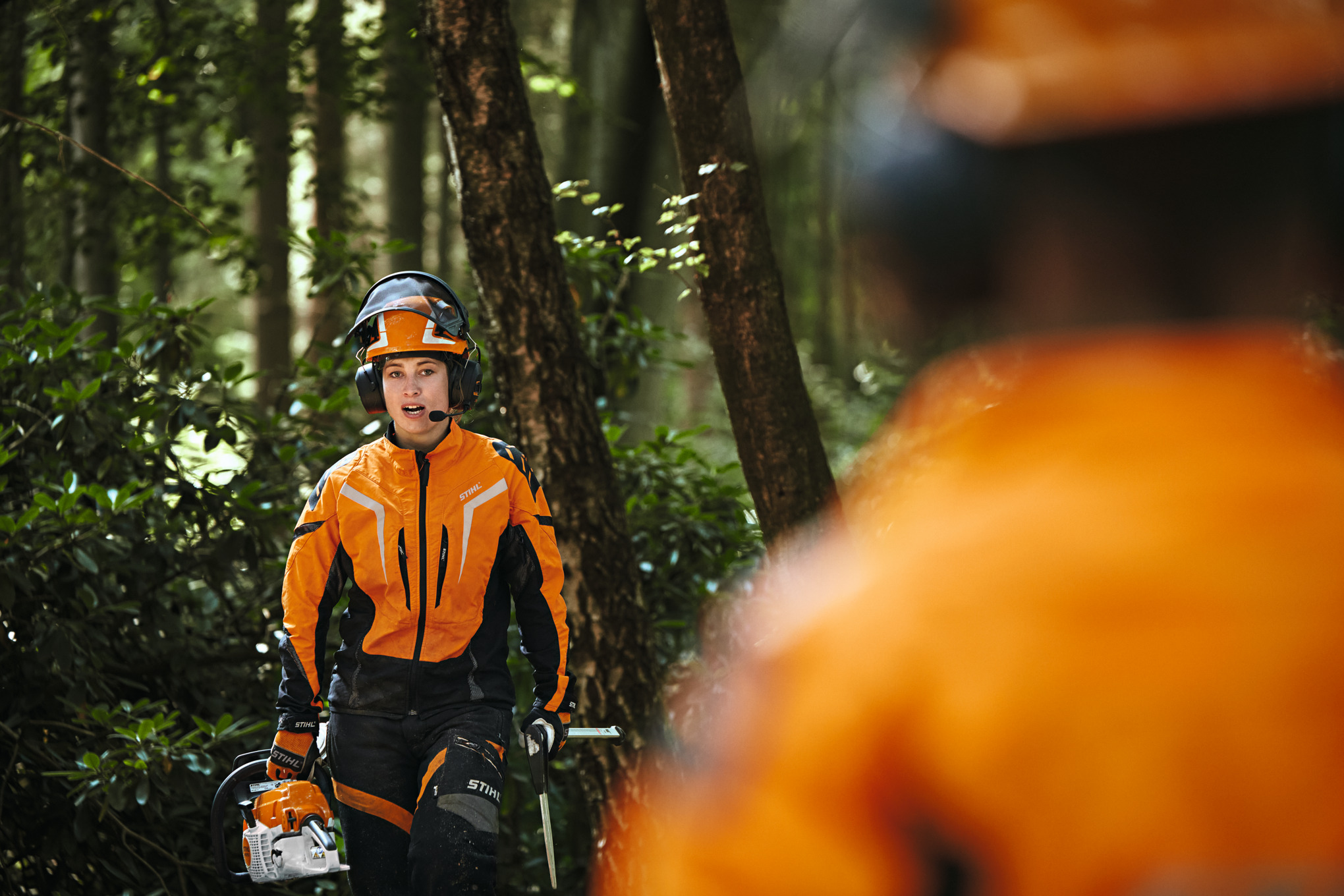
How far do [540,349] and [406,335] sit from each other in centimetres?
105

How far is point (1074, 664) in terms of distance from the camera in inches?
24.2

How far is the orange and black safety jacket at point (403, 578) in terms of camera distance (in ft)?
10.5

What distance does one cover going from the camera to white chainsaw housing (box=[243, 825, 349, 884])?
3.03 m

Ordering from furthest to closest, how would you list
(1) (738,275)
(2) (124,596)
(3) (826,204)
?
(2) (124,596)
(1) (738,275)
(3) (826,204)

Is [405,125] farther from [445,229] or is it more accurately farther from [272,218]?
[445,229]

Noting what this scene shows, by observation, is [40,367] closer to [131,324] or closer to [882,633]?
[131,324]

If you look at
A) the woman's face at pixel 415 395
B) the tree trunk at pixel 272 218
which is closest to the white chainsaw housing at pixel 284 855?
the woman's face at pixel 415 395

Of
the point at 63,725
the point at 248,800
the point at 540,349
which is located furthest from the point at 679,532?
the point at 63,725

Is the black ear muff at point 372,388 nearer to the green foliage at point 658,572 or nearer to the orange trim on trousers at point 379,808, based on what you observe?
the orange trim on trousers at point 379,808

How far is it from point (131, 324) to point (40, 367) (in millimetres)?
586

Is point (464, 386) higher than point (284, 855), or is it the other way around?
point (464, 386)

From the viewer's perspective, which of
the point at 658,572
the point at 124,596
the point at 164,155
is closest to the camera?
the point at 124,596

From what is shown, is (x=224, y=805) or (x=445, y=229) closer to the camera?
(x=224, y=805)

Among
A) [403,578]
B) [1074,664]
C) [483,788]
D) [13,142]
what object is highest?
[13,142]
